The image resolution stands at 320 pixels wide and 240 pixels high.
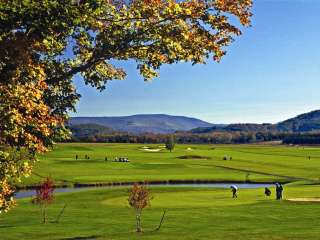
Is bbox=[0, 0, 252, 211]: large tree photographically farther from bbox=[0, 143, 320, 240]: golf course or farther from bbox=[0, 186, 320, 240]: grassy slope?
bbox=[0, 186, 320, 240]: grassy slope

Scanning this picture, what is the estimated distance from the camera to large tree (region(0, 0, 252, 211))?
1349 cm

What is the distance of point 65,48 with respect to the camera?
55.1 feet

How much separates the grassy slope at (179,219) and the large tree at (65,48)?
21.1 m

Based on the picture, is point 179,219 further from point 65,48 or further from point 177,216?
point 65,48

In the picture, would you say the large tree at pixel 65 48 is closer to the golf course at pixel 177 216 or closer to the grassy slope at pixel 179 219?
the golf course at pixel 177 216

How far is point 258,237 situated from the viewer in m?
36.1

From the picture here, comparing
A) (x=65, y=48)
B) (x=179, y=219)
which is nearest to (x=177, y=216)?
(x=179, y=219)

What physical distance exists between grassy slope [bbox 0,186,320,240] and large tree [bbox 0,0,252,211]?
21.1 meters

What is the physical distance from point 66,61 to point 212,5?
4937mm

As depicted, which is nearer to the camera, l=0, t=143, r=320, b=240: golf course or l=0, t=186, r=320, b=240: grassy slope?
l=0, t=186, r=320, b=240: grassy slope

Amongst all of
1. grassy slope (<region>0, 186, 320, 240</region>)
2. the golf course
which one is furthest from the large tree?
grassy slope (<region>0, 186, 320, 240</region>)

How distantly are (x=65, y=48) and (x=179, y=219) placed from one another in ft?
98.3

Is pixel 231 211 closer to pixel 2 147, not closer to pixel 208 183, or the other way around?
pixel 2 147

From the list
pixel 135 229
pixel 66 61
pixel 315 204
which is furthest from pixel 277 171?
pixel 66 61
